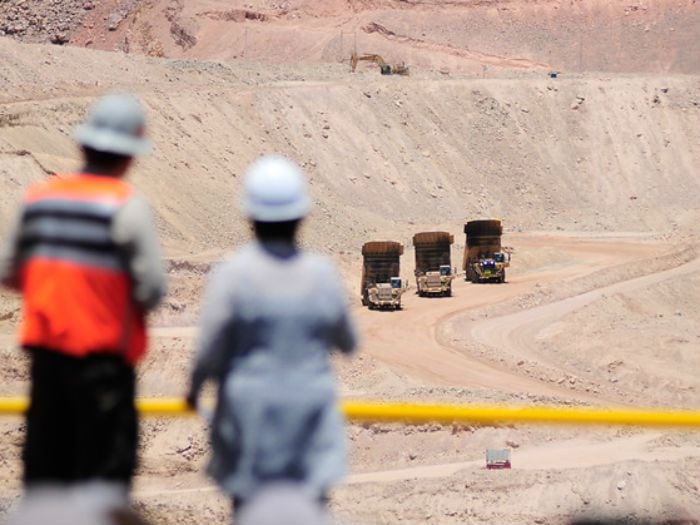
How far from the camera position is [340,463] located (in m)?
4.88

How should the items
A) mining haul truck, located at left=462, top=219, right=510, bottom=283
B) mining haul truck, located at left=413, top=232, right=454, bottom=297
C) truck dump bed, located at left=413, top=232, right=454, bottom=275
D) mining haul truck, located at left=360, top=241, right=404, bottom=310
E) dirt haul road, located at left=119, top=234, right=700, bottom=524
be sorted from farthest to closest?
mining haul truck, located at left=462, top=219, right=510, bottom=283
truck dump bed, located at left=413, top=232, right=454, bottom=275
mining haul truck, located at left=413, top=232, right=454, bottom=297
mining haul truck, located at left=360, top=241, right=404, bottom=310
dirt haul road, located at left=119, top=234, right=700, bottom=524

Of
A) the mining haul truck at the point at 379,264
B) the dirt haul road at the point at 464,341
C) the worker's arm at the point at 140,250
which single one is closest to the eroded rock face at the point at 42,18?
the dirt haul road at the point at 464,341

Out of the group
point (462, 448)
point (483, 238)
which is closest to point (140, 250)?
point (462, 448)

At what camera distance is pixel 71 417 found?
16.4ft

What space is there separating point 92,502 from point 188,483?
15362mm

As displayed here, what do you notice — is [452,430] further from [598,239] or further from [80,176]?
[598,239]

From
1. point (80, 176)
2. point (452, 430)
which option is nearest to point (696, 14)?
point (452, 430)

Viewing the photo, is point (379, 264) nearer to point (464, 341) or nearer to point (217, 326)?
point (464, 341)

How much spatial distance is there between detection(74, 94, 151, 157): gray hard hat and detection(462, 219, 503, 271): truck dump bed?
104ft

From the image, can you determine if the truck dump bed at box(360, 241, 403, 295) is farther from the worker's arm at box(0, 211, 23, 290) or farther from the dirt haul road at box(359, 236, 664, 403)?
the worker's arm at box(0, 211, 23, 290)

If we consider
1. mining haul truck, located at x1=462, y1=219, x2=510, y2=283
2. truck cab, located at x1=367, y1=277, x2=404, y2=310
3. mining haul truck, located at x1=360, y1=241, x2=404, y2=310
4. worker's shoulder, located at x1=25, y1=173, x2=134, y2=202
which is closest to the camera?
worker's shoulder, located at x1=25, y1=173, x2=134, y2=202

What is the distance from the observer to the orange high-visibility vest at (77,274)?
16.2ft

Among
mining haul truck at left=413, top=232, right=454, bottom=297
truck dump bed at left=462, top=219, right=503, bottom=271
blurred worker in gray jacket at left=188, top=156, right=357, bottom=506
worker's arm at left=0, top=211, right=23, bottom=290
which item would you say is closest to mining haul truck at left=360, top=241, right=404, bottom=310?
mining haul truck at left=413, top=232, right=454, bottom=297

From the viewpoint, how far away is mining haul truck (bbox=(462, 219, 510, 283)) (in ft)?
120
